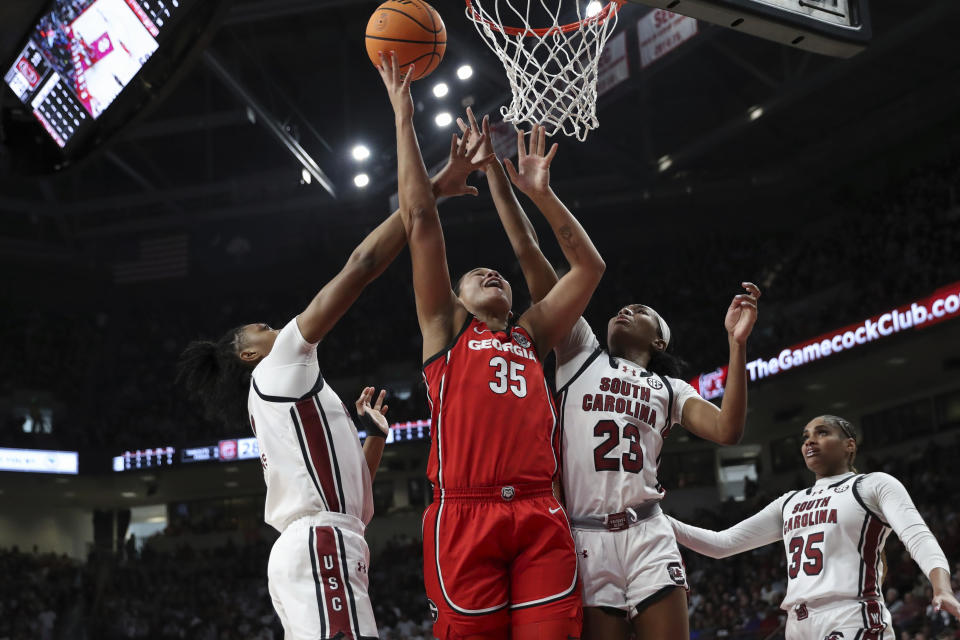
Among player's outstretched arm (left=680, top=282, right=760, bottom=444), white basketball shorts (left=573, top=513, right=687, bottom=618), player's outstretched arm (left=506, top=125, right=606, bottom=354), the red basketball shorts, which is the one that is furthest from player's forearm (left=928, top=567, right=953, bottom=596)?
player's outstretched arm (left=506, top=125, right=606, bottom=354)

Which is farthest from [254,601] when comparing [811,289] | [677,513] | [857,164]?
[857,164]

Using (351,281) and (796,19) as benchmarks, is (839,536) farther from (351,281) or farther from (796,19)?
(351,281)

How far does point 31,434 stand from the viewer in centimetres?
2100

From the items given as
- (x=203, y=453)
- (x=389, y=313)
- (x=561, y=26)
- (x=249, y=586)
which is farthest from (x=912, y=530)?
(x=389, y=313)

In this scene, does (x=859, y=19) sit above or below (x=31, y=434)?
below

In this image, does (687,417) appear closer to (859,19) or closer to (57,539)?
(859,19)

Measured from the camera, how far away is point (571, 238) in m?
3.59

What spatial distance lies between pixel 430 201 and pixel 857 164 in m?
19.9

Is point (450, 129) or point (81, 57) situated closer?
point (81, 57)

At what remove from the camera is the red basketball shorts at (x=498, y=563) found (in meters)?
3.05

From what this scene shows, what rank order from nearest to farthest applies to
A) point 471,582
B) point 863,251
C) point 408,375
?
1. point 471,582
2. point 863,251
3. point 408,375

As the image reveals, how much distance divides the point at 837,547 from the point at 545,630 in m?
1.83

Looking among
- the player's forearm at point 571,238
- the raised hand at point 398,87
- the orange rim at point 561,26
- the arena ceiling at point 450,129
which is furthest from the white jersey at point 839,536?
the arena ceiling at point 450,129

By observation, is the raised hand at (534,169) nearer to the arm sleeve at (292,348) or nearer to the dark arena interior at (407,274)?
the arm sleeve at (292,348)
